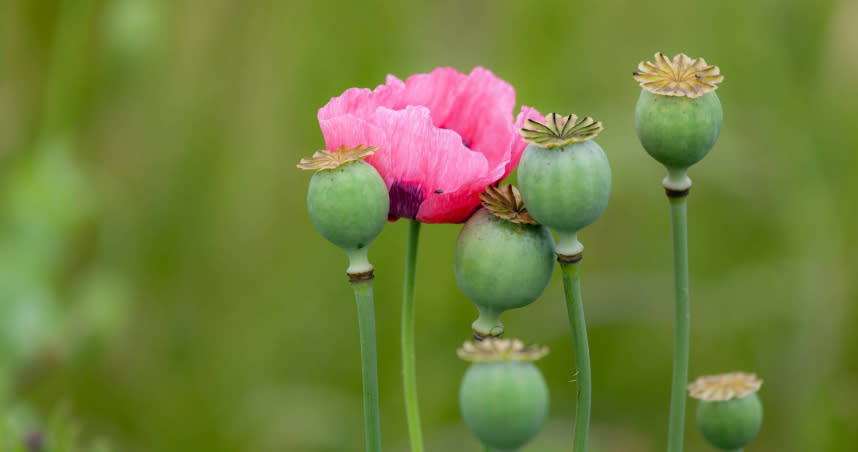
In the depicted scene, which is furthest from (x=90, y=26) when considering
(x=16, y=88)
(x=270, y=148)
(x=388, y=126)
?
(x=388, y=126)

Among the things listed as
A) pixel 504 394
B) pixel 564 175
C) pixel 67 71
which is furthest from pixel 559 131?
pixel 67 71

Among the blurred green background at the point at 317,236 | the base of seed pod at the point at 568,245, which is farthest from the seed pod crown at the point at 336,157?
the blurred green background at the point at 317,236

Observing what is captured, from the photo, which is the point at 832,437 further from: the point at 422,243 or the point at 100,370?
the point at 100,370

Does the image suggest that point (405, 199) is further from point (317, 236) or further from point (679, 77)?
point (317, 236)

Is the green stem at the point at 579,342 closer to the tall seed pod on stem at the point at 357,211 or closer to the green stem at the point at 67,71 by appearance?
the tall seed pod on stem at the point at 357,211

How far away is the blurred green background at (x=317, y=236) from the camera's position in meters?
1.15

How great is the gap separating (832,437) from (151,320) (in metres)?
0.86

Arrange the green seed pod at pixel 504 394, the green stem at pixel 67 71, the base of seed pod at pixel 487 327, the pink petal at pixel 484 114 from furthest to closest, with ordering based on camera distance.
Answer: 1. the green stem at pixel 67 71
2. the pink petal at pixel 484 114
3. the base of seed pod at pixel 487 327
4. the green seed pod at pixel 504 394

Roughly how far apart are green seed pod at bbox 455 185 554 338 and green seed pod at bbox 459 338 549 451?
0.22 ft

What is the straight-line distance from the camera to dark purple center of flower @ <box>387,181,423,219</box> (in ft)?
1.73

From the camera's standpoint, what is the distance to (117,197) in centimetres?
134

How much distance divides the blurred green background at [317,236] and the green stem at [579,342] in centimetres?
64

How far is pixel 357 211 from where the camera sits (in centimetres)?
46

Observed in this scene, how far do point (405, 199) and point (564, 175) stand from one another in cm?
12
